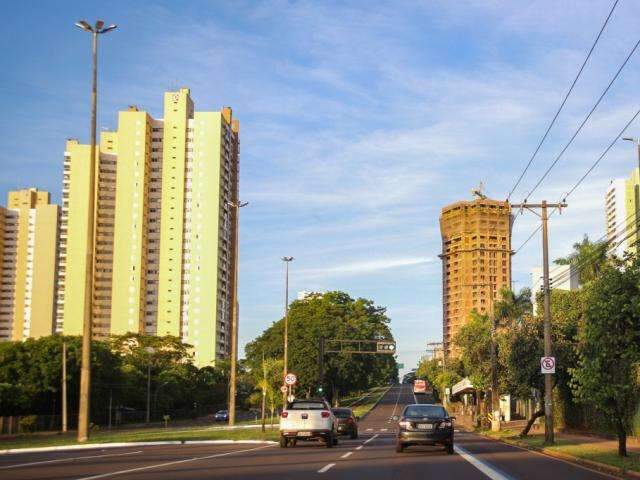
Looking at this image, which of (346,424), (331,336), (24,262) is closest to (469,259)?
(331,336)

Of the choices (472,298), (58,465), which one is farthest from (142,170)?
(58,465)

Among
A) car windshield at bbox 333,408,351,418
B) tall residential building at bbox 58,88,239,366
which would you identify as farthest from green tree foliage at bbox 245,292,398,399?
car windshield at bbox 333,408,351,418

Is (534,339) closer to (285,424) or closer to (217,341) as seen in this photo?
(285,424)

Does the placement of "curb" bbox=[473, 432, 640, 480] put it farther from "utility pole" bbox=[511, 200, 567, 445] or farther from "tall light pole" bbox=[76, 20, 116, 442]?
"tall light pole" bbox=[76, 20, 116, 442]

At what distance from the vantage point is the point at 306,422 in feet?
91.4

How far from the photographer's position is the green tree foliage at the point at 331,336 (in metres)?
91.6

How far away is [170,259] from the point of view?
13812 cm

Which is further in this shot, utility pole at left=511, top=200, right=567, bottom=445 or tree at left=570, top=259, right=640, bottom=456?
utility pole at left=511, top=200, right=567, bottom=445

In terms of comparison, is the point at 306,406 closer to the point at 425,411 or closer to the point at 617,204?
the point at 425,411

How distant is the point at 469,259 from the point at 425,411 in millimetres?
154427

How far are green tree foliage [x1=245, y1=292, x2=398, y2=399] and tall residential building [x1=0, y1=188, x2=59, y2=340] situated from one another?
3056 inches

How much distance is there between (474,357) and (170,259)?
9483 centimetres

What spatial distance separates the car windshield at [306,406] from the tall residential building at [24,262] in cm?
15070

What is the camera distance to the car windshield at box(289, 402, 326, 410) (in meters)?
28.2
